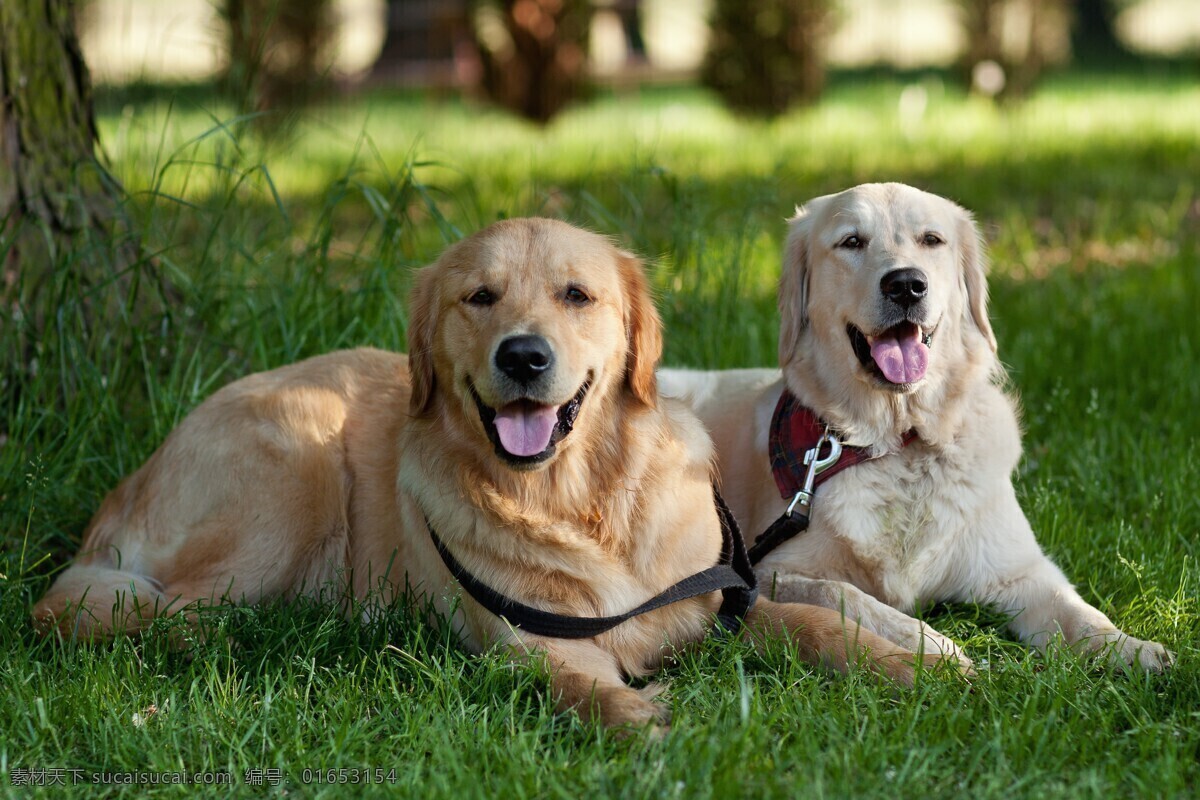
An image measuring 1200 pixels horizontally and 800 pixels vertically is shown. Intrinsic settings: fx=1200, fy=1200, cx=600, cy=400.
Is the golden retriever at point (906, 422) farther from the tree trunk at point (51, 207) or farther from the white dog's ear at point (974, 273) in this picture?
the tree trunk at point (51, 207)

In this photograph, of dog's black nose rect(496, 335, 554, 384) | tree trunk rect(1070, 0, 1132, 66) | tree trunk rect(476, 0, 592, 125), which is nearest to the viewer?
dog's black nose rect(496, 335, 554, 384)

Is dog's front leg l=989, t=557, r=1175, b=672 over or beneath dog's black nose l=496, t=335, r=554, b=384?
beneath

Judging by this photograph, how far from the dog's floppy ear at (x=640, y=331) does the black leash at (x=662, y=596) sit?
45 centimetres

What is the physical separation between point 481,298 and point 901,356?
1.17 meters

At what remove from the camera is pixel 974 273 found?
3.50 meters

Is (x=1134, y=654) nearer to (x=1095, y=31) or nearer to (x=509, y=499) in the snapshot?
(x=509, y=499)

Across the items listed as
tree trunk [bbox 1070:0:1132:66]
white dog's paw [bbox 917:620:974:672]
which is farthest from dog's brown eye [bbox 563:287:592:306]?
tree trunk [bbox 1070:0:1132:66]

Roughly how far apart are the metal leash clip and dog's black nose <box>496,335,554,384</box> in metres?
1.00

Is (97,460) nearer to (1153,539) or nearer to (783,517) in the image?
(783,517)

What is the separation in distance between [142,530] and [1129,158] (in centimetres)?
760

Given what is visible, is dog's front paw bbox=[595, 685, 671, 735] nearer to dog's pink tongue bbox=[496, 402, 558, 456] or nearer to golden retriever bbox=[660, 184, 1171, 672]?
dog's pink tongue bbox=[496, 402, 558, 456]

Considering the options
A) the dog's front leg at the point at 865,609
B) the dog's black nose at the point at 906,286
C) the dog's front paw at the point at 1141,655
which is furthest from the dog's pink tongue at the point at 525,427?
the dog's front paw at the point at 1141,655

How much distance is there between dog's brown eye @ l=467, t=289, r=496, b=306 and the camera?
9.56 feet

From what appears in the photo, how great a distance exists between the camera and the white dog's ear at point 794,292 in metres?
3.54
